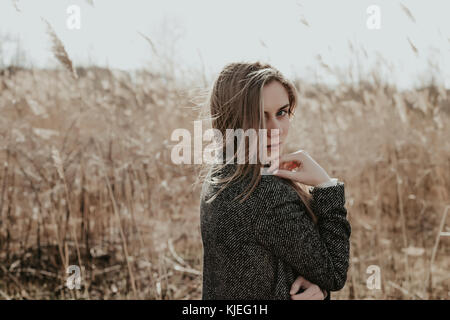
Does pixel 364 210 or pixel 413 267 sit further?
pixel 364 210

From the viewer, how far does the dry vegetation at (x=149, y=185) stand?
7.41 feet

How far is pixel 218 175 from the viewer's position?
1.12 m

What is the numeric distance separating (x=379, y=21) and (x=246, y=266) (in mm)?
1832

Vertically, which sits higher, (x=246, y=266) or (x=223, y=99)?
(x=223, y=99)

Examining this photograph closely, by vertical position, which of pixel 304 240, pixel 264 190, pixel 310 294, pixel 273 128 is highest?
pixel 273 128

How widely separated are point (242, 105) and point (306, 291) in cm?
47

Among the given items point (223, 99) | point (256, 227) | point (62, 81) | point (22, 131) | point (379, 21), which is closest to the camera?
point (256, 227)

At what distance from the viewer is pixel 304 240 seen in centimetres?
100

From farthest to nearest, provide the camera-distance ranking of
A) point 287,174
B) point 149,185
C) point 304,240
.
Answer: point 149,185 < point 287,174 < point 304,240

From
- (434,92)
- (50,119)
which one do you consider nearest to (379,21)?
(434,92)

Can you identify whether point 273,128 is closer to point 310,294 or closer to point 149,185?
point 310,294

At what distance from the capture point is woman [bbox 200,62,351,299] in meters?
1.02

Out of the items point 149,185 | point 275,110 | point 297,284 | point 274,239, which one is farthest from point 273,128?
point 149,185
